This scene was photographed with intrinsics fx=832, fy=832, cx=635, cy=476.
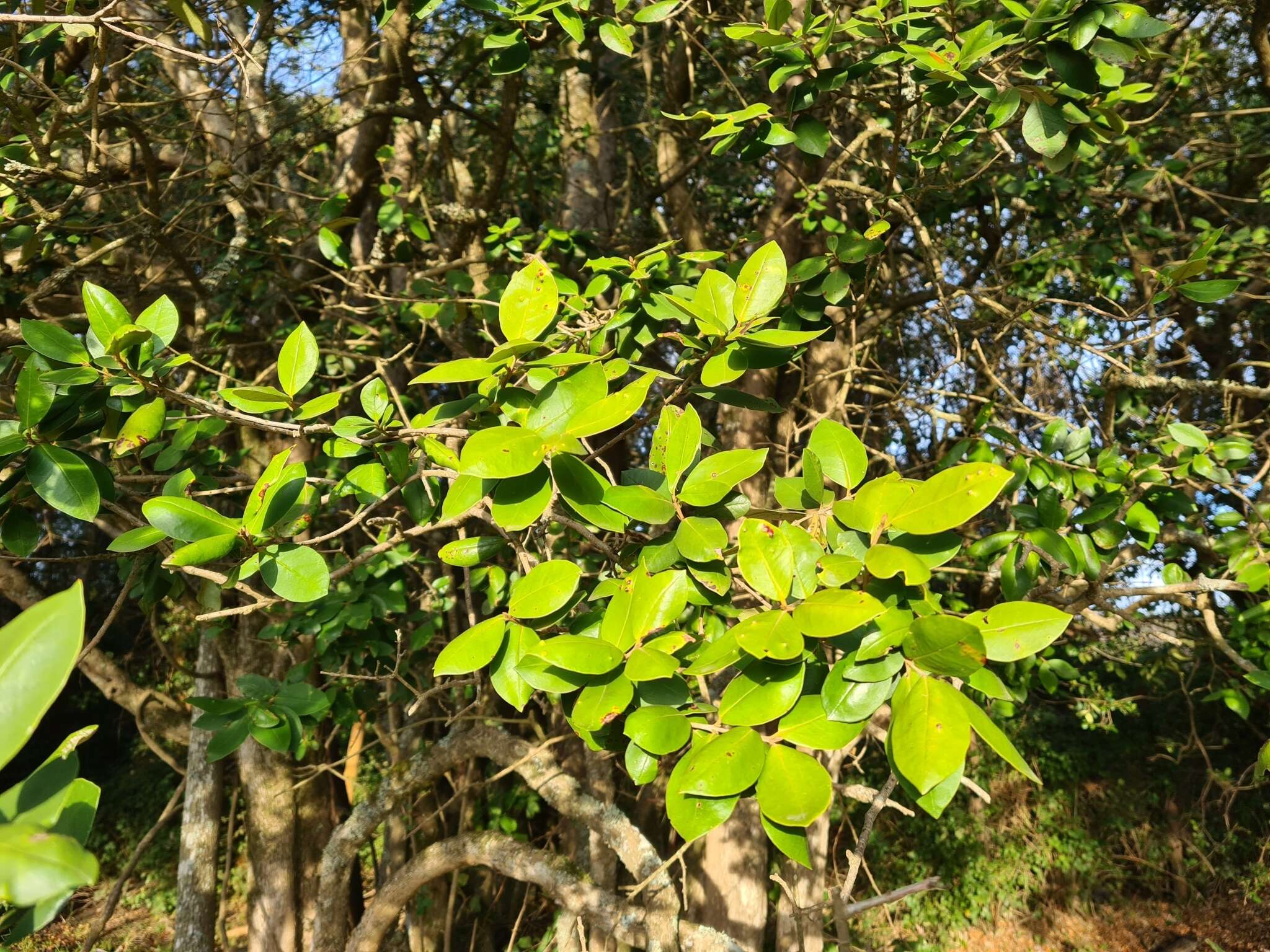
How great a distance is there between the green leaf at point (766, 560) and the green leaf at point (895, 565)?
96 mm

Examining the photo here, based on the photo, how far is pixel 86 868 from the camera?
0.50 m

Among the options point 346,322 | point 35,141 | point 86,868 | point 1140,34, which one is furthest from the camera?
point 346,322

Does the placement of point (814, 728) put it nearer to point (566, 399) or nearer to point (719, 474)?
point (719, 474)

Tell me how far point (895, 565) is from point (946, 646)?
105mm

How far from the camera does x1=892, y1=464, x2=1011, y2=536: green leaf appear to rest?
87 centimetres

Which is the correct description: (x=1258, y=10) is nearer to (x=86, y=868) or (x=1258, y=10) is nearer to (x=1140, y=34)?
(x=1140, y=34)

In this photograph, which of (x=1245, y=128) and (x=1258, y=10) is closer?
(x=1258, y=10)

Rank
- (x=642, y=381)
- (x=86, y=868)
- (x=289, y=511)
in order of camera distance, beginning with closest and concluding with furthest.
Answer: (x=86, y=868) < (x=642, y=381) < (x=289, y=511)

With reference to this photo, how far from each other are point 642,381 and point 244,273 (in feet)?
9.16

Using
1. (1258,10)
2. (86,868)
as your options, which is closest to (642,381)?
(86,868)

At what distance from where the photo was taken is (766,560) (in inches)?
36.8

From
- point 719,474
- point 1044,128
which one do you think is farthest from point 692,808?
point 1044,128

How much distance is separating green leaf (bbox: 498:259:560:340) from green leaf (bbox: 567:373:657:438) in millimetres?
178

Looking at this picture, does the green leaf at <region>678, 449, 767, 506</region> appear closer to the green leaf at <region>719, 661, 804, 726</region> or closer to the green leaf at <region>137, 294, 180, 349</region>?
the green leaf at <region>719, 661, 804, 726</region>
